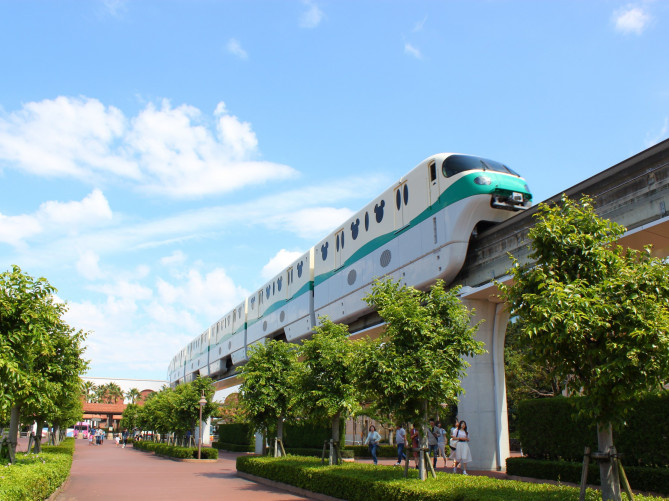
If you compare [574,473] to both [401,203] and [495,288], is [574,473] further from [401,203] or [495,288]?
[401,203]

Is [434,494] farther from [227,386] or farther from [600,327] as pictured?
[227,386]

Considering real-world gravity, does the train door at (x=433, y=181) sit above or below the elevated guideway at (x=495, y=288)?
above

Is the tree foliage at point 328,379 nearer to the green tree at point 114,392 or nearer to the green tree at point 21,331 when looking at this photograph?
the green tree at point 21,331

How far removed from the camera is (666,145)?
10992 millimetres

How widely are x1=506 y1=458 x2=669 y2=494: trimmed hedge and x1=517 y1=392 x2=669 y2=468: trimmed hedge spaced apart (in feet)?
1.12

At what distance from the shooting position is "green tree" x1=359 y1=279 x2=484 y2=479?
34.4 ft

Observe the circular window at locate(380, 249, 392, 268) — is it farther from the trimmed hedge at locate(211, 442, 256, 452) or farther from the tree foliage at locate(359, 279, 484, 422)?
the trimmed hedge at locate(211, 442, 256, 452)

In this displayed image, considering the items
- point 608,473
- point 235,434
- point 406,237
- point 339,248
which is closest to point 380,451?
point 339,248

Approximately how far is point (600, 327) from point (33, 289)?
394 inches

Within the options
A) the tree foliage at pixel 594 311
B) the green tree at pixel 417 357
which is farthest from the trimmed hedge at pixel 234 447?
the tree foliage at pixel 594 311

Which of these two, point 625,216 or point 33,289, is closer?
point 33,289

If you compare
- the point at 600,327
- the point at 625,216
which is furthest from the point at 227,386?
the point at 600,327

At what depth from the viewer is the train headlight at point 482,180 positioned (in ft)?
50.4

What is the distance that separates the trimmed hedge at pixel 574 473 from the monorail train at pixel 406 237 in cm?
546
